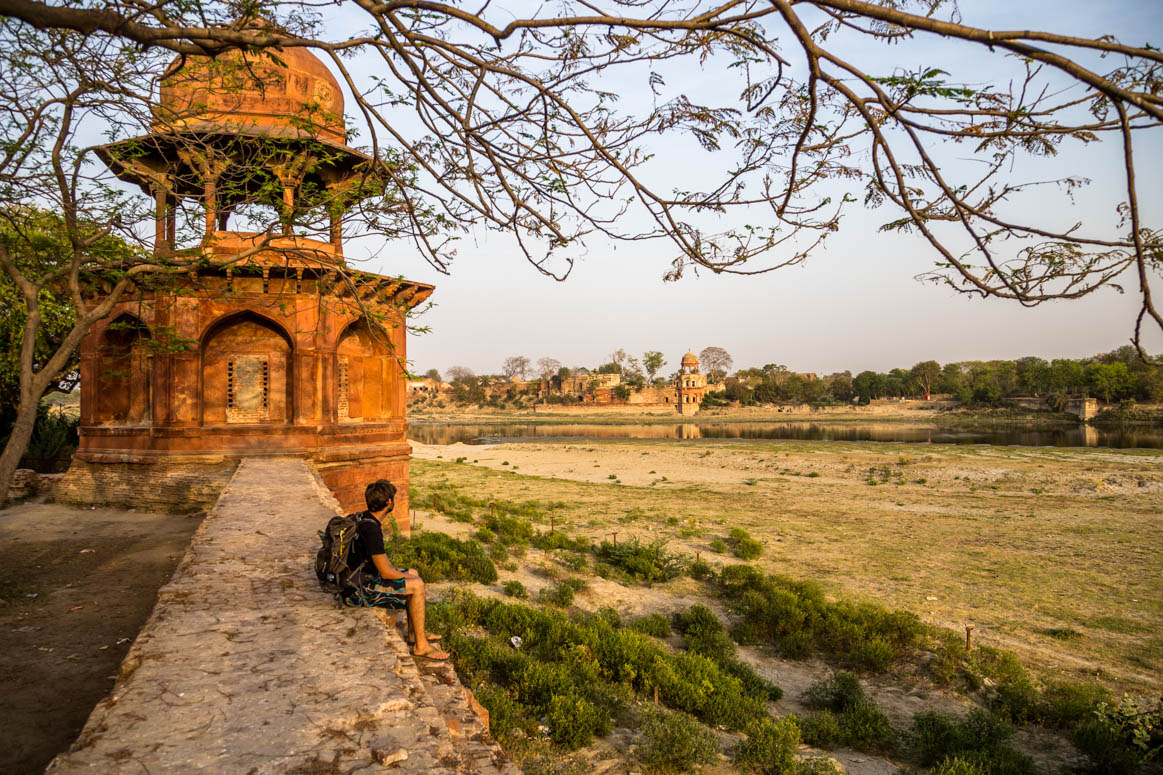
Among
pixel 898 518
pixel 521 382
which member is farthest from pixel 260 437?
pixel 521 382

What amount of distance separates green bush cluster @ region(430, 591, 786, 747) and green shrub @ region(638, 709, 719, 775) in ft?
1.55

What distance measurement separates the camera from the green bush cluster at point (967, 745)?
520 cm

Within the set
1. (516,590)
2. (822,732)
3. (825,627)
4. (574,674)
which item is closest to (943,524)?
(825,627)

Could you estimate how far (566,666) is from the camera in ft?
21.0

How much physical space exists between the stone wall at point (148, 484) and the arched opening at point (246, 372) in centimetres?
102

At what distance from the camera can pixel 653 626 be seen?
830 cm

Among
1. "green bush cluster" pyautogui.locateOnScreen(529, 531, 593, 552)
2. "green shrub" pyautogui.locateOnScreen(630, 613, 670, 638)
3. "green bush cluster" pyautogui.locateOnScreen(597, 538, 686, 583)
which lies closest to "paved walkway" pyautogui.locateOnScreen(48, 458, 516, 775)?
"green shrub" pyautogui.locateOnScreen(630, 613, 670, 638)

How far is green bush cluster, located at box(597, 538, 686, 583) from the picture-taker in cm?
1085

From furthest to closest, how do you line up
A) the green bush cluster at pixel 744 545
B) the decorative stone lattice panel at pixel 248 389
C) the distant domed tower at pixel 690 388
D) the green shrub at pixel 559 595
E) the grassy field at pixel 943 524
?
1. the distant domed tower at pixel 690 388
2. the green bush cluster at pixel 744 545
3. the decorative stone lattice panel at pixel 248 389
4. the green shrub at pixel 559 595
5. the grassy field at pixel 943 524

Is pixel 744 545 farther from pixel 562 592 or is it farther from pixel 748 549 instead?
pixel 562 592

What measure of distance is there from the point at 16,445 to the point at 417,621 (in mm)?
3941

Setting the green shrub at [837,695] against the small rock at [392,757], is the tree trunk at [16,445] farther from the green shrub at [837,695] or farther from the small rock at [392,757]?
the green shrub at [837,695]

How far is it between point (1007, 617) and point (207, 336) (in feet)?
46.1

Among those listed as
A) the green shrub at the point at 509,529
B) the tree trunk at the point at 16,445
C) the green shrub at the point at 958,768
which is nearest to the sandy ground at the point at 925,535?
the green shrub at the point at 958,768
